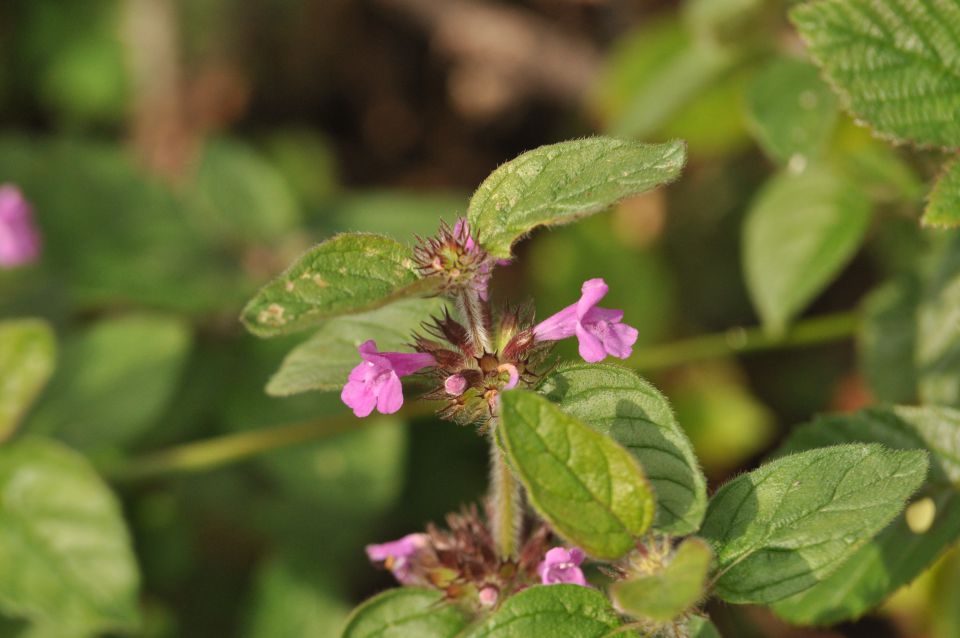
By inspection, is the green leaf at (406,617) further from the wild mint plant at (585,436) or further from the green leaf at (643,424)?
the green leaf at (643,424)

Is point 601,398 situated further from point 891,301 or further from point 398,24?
point 398,24

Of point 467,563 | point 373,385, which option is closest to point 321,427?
point 467,563

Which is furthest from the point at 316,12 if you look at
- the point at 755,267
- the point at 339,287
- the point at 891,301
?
the point at 339,287

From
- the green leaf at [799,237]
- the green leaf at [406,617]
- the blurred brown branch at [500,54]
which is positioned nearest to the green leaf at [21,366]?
the green leaf at [406,617]

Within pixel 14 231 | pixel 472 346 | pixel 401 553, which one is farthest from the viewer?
pixel 14 231

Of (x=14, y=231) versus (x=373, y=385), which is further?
(x=14, y=231)

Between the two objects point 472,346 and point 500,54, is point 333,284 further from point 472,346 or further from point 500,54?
point 500,54
